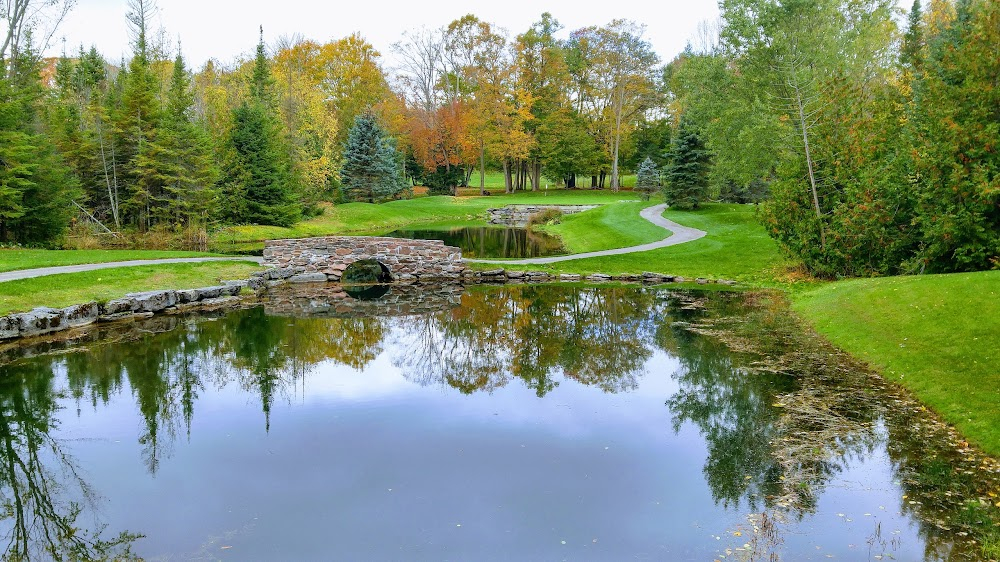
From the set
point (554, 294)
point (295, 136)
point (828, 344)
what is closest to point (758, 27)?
point (554, 294)

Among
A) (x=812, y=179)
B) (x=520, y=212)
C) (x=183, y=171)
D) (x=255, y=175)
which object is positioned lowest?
(x=520, y=212)

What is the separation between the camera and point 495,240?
36.7 m

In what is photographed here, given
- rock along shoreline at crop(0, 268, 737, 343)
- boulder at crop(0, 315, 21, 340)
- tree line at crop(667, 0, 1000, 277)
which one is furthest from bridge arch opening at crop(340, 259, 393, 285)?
tree line at crop(667, 0, 1000, 277)

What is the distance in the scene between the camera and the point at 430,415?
32.1 ft

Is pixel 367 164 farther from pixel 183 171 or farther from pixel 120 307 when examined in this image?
pixel 120 307

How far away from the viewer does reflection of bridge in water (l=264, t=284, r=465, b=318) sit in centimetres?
1789

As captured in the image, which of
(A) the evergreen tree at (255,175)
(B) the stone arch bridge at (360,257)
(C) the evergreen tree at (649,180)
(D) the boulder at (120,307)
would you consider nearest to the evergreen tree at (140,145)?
(A) the evergreen tree at (255,175)

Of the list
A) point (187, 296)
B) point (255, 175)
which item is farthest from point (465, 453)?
point (255, 175)

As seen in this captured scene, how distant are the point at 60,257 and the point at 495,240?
69.7 feet

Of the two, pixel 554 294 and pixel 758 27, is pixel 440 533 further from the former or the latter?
pixel 758 27

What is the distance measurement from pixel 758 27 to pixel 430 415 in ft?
86.7

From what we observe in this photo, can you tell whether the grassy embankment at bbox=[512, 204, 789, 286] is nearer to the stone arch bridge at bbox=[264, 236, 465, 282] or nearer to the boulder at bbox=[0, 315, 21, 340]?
the stone arch bridge at bbox=[264, 236, 465, 282]

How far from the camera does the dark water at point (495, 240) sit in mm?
30703

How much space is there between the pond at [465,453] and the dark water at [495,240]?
16.4 metres
